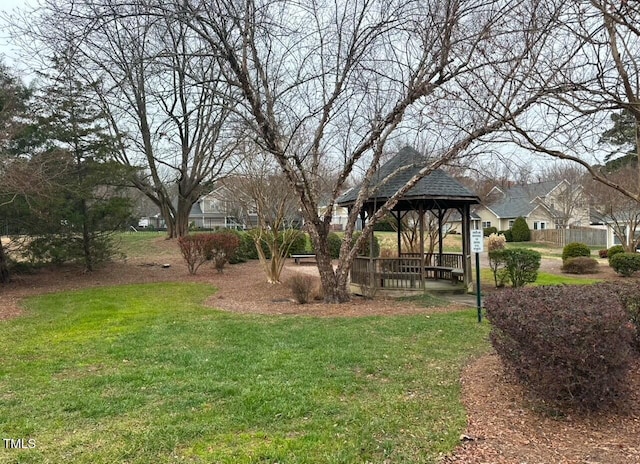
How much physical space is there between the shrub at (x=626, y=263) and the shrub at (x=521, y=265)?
721cm

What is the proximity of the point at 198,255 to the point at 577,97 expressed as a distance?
13881 mm

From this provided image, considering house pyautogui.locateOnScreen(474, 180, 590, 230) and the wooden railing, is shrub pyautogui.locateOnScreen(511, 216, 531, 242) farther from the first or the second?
the wooden railing

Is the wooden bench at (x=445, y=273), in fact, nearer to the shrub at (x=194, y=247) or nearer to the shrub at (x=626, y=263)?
the shrub at (x=626, y=263)

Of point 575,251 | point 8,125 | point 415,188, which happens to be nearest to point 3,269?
point 8,125

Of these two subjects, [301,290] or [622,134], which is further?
[301,290]

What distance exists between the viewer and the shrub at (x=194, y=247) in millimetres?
16609

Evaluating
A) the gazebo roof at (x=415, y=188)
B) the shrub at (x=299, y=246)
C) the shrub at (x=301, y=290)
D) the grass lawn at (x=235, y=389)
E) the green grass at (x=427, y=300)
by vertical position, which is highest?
the gazebo roof at (x=415, y=188)

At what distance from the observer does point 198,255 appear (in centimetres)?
1692

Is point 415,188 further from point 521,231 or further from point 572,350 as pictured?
point 521,231

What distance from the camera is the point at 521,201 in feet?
152

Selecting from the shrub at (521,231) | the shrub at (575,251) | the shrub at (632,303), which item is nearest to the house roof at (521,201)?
the shrub at (521,231)

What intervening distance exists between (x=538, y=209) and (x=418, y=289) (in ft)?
125

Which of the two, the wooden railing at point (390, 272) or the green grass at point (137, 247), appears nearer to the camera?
the wooden railing at point (390, 272)

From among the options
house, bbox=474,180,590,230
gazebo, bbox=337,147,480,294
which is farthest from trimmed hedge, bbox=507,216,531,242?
gazebo, bbox=337,147,480,294
